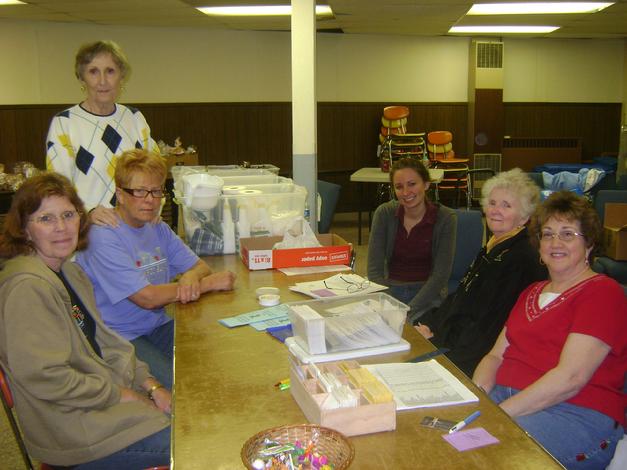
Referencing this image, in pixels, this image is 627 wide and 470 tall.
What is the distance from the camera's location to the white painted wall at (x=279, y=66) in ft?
27.3

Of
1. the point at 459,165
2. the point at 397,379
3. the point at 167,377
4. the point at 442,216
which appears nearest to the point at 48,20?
the point at 459,165

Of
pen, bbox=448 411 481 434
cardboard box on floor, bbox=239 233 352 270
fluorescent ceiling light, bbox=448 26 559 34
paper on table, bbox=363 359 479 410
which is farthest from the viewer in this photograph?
fluorescent ceiling light, bbox=448 26 559 34

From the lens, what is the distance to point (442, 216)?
3438 millimetres

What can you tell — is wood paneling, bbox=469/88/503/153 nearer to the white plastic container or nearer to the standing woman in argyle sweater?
the standing woman in argyle sweater

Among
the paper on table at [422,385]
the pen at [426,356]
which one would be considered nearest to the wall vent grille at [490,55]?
the pen at [426,356]

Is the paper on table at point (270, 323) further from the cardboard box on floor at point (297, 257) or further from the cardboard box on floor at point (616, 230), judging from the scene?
the cardboard box on floor at point (616, 230)

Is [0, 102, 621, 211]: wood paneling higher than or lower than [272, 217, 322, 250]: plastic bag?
higher

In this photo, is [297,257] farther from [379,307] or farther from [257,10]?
[257,10]

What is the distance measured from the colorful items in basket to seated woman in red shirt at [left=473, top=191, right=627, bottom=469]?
846 mm

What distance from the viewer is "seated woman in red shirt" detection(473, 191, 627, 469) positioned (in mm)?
1817

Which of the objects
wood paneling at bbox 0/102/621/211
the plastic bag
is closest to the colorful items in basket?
A: the plastic bag

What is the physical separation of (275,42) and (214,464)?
28.4 ft

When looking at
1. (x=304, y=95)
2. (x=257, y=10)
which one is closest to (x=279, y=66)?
(x=257, y=10)

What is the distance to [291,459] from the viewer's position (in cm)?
119
